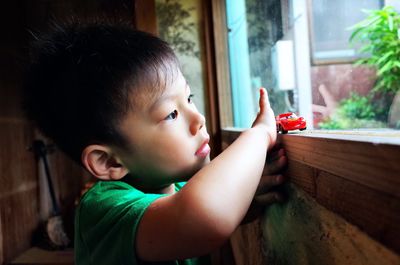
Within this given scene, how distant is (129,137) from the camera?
642 mm

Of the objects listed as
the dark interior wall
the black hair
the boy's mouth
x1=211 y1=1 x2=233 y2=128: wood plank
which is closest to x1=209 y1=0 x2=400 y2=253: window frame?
the boy's mouth

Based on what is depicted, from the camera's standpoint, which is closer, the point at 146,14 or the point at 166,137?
the point at 166,137

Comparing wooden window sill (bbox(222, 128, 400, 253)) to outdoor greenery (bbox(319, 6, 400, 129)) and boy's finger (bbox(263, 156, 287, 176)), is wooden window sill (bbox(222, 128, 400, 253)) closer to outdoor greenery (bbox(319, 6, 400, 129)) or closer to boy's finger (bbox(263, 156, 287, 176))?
boy's finger (bbox(263, 156, 287, 176))

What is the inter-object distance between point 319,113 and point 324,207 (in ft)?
1.37

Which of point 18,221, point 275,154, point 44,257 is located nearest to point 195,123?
point 275,154

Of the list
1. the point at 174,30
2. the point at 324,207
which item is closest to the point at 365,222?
the point at 324,207

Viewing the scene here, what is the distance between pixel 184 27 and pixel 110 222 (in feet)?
5.73

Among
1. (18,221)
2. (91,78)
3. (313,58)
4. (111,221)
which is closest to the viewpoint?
(111,221)

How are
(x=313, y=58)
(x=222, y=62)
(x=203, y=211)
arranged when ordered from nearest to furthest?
(x=203, y=211), (x=313, y=58), (x=222, y=62)

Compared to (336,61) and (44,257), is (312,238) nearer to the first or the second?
(336,61)

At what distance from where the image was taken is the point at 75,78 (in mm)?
655

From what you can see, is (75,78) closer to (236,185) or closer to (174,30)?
(236,185)

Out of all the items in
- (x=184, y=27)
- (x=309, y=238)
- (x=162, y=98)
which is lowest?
(x=309, y=238)

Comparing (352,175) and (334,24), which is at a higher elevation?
(334,24)
